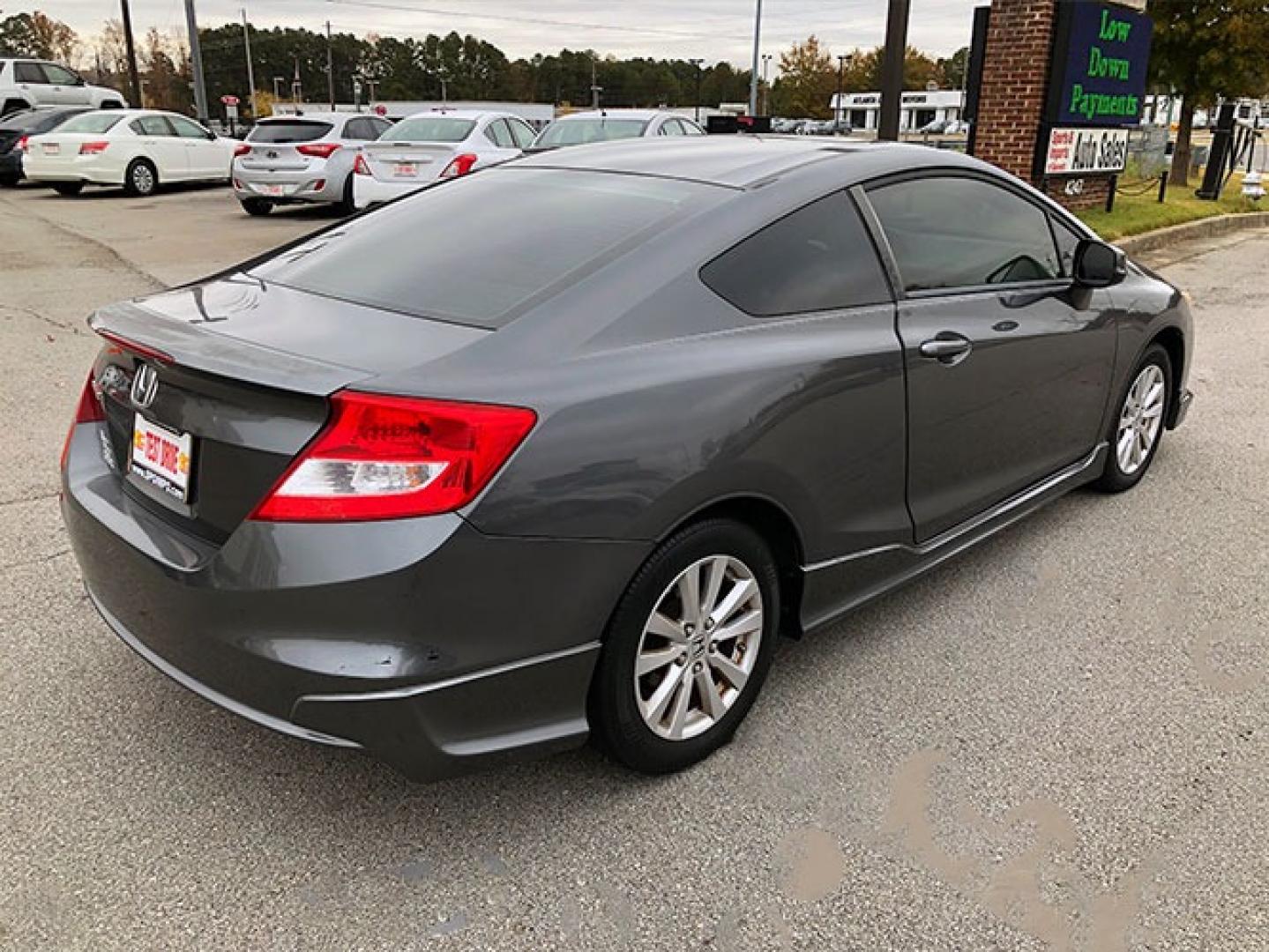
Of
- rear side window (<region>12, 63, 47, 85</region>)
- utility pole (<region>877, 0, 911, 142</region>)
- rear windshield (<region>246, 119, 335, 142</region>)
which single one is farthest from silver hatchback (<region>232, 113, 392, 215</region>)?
rear side window (<region>12, 63, 47, 85</region>)

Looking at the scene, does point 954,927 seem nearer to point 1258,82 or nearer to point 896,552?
point 896,552

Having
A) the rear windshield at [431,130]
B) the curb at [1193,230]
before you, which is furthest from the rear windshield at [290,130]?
the curb at [1193,230]

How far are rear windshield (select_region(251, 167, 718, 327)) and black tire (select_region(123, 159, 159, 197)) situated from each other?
17378mm

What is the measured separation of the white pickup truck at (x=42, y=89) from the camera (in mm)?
24875

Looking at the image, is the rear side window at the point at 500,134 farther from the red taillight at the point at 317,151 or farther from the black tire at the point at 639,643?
the black tire at the point at 639,643

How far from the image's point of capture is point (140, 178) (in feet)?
60.7

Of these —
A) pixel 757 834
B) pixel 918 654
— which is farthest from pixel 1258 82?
pixel 757 834

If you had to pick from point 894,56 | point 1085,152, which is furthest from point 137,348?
point 1085,152

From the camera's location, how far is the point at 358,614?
2.09 metres

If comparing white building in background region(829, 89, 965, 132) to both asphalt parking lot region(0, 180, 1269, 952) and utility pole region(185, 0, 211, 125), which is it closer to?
utility pole region(185, 0, 211, 125)

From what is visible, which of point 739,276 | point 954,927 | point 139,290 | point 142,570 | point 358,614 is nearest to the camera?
point 358,614

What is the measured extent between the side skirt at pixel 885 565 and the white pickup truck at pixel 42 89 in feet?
88.1

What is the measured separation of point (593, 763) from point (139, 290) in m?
8.18

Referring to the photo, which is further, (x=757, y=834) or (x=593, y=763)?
(x=593, y=763)
